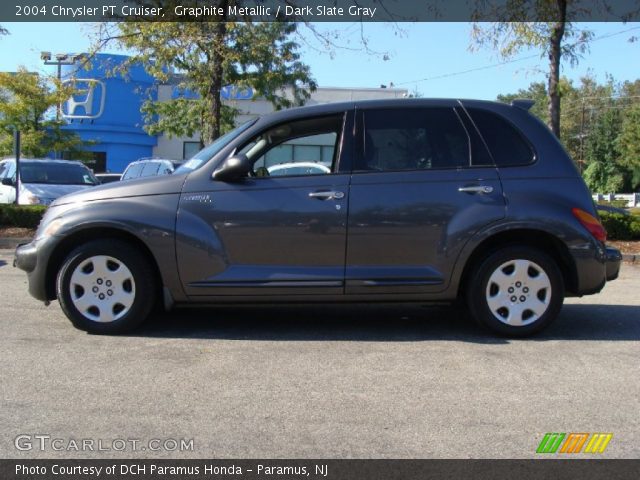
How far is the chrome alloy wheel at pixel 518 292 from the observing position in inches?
207

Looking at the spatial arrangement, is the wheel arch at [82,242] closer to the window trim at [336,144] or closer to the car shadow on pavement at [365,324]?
the car shadow on pavement at [365,324]

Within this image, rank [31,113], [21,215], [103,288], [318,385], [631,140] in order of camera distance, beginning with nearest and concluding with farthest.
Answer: [318,385], [103,288], [21,215], [31,113], [631,140]

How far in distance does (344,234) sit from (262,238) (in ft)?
2.13

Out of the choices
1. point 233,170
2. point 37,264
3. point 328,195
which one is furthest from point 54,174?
point 328,195

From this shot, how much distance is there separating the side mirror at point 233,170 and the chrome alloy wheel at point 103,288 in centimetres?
106

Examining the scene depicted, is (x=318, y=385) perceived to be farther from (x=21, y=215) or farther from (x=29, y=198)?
(x=29, y=198)

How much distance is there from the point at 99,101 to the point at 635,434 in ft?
113

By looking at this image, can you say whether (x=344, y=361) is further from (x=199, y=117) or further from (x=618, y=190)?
(x=618, y=190)

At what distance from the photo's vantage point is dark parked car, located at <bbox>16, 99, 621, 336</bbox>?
17.0ft

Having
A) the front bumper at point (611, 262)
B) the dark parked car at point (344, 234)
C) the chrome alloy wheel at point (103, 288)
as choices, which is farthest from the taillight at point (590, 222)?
the chrome alloy wheel at point (103, 288)

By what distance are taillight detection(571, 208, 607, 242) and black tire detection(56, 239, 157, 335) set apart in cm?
346

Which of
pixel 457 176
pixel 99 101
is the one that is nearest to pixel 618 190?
pixel 99 101

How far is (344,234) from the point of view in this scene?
17.0 feet
